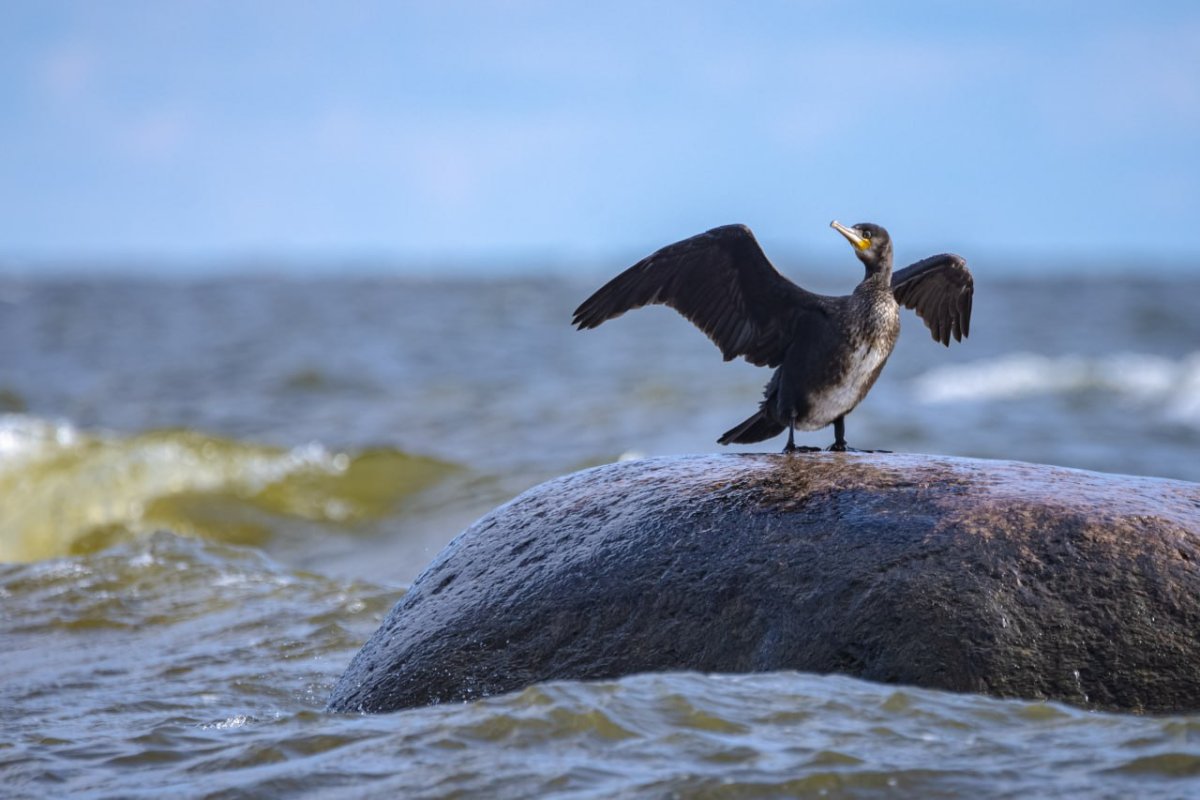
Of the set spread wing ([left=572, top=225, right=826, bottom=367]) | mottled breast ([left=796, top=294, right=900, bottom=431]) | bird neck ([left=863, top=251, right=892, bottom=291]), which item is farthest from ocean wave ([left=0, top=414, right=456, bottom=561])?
bird neck ([left=863, top=251, right=892, bottom=291])

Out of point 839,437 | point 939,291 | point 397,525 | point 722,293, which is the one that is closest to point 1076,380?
point 397,525

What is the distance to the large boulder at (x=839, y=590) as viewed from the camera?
13.5 feet

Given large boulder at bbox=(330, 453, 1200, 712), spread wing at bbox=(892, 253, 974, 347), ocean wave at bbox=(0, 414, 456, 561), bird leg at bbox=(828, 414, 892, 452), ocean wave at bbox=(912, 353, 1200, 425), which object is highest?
spread wing at bbox=(892, 253, 974, 347)

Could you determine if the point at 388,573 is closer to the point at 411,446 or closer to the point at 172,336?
the point at 411,446

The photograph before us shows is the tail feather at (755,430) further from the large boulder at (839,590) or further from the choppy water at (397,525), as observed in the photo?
the choppy water at (397,525)

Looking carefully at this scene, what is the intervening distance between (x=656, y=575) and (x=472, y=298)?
32.9 meters

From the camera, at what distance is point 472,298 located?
3697cm

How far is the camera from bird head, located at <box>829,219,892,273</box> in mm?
5504

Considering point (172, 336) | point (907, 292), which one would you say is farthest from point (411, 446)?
point (172, 336)

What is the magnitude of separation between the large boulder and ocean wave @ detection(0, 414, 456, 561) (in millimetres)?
5886

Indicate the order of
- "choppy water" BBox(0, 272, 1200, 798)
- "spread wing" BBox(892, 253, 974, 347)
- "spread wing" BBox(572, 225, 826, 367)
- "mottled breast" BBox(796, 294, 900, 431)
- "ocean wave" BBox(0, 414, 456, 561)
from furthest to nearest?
1. "ocean wave" BBox(0, 414, 456, 561)
2. "spread wing" BBox(892, 253, 974, 347)
3. "spread wing" BBox(572, 225, 826, 367)
4. "mottled breast" BBox(796, 294, 900, 431)
5. "choppy water" BBox(0, 272, 1200, 798)

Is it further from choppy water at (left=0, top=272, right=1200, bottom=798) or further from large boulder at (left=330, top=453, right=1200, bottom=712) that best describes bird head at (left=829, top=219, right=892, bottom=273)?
choppy water at (left=0, top=272, right=1200, bottom=798)

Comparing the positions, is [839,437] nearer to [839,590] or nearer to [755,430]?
[755,430]

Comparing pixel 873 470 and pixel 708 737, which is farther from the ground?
pixel 873 470
